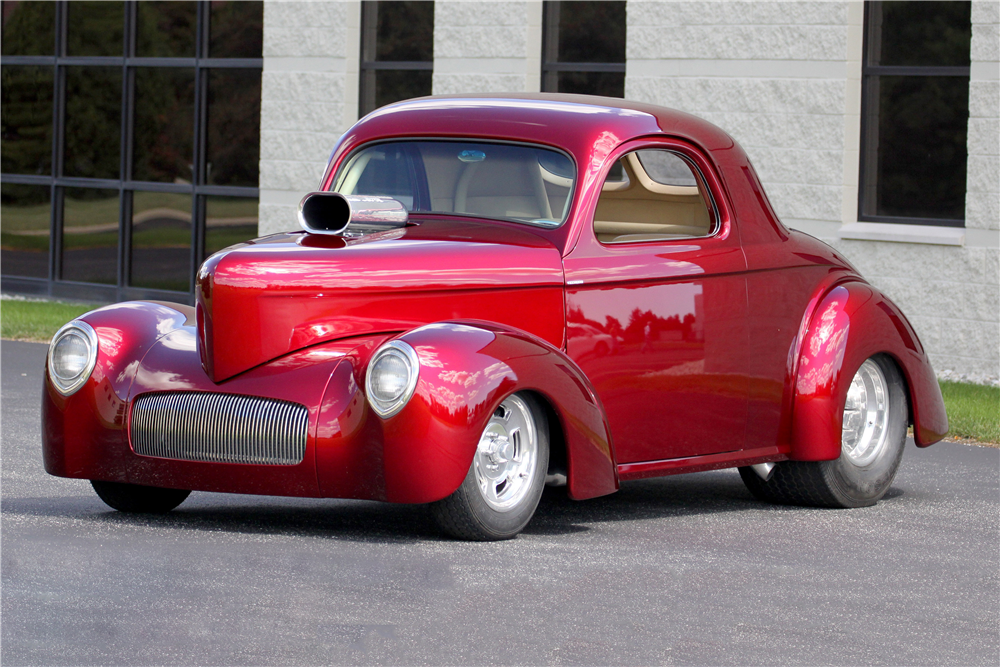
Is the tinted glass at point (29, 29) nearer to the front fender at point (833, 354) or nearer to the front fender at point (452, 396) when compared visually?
the front fender at point (833, 354)

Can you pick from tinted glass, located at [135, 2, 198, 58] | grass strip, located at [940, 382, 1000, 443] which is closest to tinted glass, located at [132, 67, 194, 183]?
tinted glass, located at [135, 2, 198, 58]

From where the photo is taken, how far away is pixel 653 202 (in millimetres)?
7008

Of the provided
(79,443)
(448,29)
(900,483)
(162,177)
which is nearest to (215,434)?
(79,443)

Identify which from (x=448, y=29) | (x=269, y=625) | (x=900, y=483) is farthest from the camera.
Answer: (x=448, y=29)

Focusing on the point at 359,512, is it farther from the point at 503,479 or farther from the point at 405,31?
the point at 405,31

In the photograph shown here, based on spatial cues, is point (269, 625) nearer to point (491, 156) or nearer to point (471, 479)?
point (471, 479)

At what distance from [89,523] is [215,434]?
0.77m

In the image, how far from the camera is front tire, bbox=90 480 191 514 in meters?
6.56

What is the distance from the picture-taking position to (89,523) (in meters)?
6.30

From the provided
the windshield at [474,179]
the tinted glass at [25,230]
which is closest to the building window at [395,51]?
the tinted glass at [25,230]

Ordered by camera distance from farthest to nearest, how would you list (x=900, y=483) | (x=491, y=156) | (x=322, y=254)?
(x=900, y=483), (x=491, y=156), (x=322, y=254)

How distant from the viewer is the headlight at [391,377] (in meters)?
5.68

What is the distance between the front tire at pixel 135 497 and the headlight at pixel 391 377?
1.41 meters

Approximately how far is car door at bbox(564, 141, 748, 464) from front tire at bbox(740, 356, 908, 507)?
0.50 meters
